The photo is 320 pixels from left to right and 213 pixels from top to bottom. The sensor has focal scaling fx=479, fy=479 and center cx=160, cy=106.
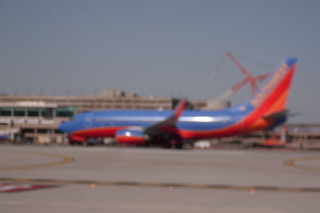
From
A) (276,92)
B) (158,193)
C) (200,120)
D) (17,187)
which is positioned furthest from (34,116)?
(276,92)

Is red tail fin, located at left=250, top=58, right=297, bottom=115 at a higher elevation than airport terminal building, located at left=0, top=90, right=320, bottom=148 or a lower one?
higher

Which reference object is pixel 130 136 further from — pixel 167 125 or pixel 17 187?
pixel 17 187

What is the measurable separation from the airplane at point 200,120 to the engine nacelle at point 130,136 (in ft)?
0.63

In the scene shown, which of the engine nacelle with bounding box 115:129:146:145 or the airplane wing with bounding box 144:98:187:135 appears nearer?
the engine nacelle with bounding box 115:129:146:145

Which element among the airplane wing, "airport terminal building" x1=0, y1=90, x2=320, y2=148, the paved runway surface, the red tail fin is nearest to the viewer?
the paved runway surface

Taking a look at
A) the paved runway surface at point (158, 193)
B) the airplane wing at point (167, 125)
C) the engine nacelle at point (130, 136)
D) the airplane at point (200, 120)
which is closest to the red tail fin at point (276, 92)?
the airplane at point (200, 120)

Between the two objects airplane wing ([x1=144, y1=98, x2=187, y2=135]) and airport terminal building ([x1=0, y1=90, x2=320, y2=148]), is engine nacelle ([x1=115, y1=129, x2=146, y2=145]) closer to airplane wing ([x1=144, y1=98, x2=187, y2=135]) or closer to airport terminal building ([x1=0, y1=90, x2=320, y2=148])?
airplane wing ([x1=144, y1=98, x2=187, y2=135])

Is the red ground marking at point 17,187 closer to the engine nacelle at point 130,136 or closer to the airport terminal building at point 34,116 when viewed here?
the airport terminal building at point 34,116

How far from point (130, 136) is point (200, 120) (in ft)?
37.9

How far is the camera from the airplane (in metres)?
73.8

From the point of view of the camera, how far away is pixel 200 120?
7450 cm

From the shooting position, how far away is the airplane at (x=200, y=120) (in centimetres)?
7381

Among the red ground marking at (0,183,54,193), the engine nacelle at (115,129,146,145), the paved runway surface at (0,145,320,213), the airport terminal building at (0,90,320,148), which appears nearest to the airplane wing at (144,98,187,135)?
the engine nacelle at (115,129,146,145)

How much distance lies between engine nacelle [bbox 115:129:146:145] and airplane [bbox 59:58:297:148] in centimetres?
19
